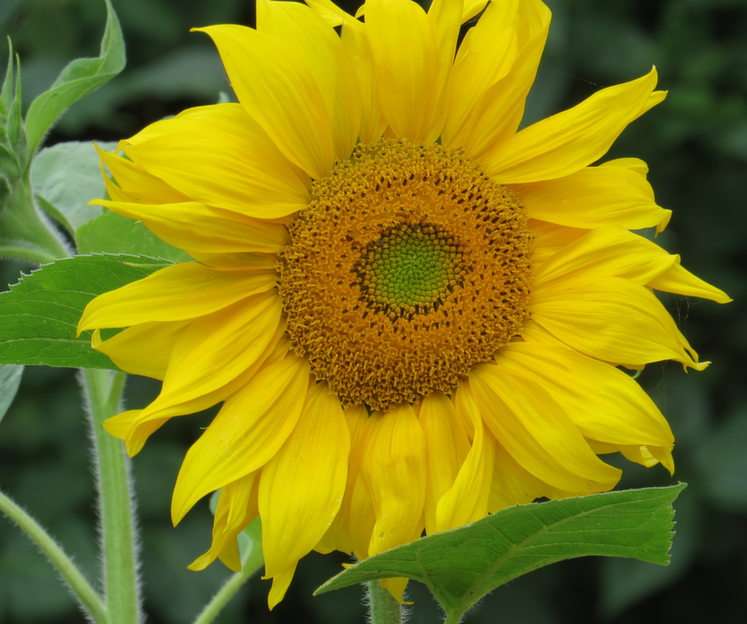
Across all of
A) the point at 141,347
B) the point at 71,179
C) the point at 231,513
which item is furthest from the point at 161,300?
the point at 71,179

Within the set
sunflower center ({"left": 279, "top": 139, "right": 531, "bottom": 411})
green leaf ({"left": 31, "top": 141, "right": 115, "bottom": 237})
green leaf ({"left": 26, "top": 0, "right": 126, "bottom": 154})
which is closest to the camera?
sunflower center ({"left": 279, "top": 139, "right": 531, "bottom": 411})

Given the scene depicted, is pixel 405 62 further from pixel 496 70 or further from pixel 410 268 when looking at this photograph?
pixel 410 268

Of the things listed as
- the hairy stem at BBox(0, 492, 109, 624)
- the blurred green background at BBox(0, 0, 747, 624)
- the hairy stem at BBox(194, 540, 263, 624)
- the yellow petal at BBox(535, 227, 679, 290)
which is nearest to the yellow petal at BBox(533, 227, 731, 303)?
the yellow petal at BBox(535, 227, 679, 290)

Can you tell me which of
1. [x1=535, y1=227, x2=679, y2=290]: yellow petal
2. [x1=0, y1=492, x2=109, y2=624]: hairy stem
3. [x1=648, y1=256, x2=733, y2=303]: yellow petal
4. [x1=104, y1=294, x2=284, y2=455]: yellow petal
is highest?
[x1=535, y1=227, x2=679, y2=290]: yellow petal

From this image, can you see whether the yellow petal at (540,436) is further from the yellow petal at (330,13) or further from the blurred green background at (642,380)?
the blurred green background at (642,380)

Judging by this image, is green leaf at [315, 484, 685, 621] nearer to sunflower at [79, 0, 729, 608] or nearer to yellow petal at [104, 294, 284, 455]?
sunflower at [79, 0, 729, 608]

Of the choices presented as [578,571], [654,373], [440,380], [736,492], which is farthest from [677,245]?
[440,380]

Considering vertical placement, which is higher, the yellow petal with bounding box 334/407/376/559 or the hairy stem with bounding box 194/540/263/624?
the yellow petal with bounding box 334/407/376/559
